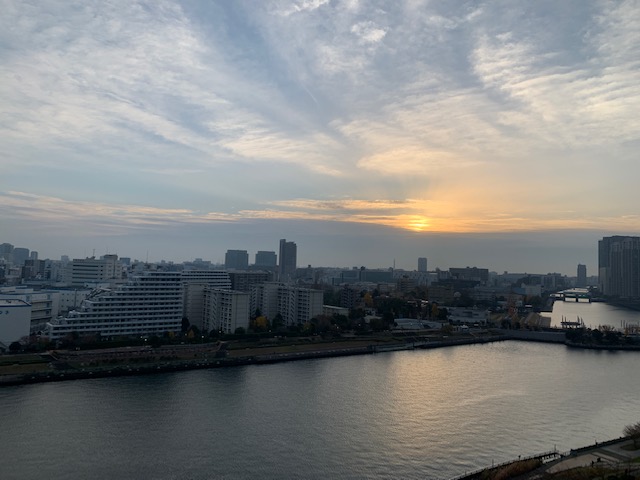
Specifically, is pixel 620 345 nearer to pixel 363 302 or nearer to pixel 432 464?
pixel 363 302

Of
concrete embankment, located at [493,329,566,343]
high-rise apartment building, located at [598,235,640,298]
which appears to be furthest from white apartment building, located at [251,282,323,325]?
high-rise apartment building, located at [598,235,640,298]

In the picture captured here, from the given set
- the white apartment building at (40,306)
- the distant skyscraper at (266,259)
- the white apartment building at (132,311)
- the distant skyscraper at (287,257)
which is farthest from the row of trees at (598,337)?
the distant skyscraper at (266,259)

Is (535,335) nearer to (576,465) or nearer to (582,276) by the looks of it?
(576,465)

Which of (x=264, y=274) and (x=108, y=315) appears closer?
(x=108, y=315)

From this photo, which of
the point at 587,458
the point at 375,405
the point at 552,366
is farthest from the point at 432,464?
the point at 552,366

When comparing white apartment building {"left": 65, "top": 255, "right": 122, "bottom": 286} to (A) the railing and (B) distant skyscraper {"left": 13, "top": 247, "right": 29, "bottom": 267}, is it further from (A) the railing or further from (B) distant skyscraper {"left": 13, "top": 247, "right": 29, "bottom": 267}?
(B) distant skyscraper {"left": 13, "top": 247, "right": 29, "bottom": 267}

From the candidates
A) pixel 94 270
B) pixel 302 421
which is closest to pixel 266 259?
pixel 94 270
